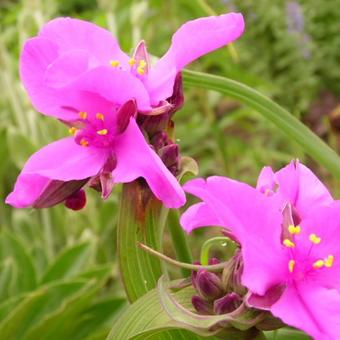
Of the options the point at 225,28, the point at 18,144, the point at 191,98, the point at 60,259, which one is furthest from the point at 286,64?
the point at 225,28

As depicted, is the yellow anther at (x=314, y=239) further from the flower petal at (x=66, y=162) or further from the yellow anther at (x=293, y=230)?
the flower petal at (x=66, y=162)

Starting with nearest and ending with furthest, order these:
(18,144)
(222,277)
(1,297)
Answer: (222,277) < (1,297) < (18,144)

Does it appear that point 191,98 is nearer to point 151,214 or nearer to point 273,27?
point 273,27

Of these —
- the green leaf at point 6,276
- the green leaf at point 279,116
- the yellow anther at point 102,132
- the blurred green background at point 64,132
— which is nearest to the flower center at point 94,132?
the yellow anther at point 102,132

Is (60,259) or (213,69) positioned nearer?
(60,259)

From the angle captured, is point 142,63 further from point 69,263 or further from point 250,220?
point 69,263
